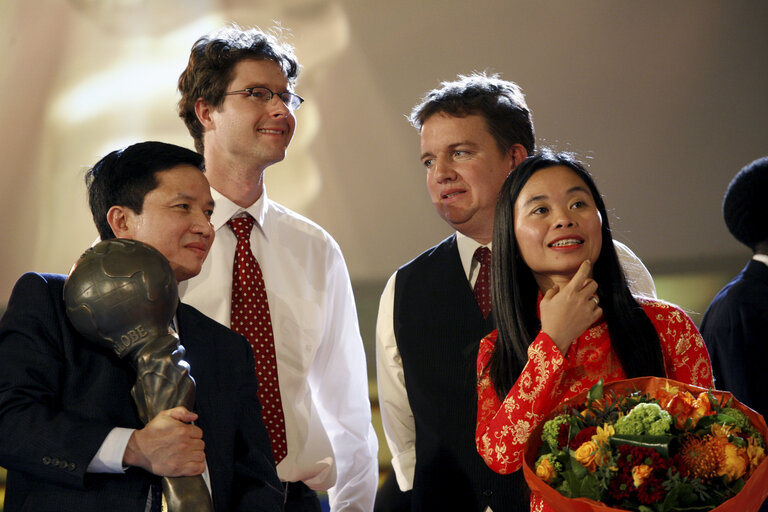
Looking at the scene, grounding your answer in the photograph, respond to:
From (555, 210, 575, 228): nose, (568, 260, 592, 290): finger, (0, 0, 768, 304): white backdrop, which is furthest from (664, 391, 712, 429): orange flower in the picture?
(0, 0, 768, 304): white backdrop

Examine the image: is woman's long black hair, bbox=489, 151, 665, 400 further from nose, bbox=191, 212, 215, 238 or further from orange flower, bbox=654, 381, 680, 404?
nose, bbox=191, 212, 215, 238

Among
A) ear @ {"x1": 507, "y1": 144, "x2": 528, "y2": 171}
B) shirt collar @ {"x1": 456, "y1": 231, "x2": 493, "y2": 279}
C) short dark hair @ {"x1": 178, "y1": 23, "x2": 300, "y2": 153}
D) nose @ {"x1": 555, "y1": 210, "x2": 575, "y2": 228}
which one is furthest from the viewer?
short dark hair @ {"x1": 178, "y1": 23, "x2": 300, "y2": 153}

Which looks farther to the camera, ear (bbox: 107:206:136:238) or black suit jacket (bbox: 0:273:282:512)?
ear (bbox: 107:206:136:238)

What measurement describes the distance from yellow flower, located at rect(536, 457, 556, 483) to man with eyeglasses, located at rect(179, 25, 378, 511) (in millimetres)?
1130

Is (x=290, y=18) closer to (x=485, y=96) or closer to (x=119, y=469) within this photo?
(x=485, y=96)

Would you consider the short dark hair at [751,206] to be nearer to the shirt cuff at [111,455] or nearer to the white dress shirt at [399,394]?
the white dress shirt at [399,394]

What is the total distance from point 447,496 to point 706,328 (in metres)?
1.16

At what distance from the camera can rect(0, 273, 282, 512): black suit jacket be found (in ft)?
5.15

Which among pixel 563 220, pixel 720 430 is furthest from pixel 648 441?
pixel 563 220

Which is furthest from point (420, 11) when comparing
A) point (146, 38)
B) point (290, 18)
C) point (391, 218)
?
point (146, 38)

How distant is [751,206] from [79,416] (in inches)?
91.7

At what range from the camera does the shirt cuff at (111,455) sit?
159cm

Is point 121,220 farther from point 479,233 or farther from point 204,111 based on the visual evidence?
point 479,233

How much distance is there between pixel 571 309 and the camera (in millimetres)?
1804
